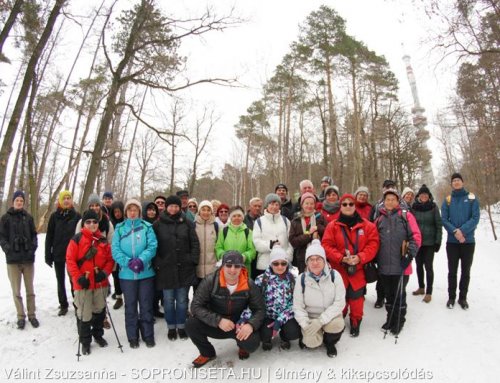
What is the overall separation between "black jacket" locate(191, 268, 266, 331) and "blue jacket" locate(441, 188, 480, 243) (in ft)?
11.0

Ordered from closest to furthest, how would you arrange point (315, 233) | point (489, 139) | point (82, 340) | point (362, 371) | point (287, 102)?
point (362, 371), point (82, 340), point (315, 233), point (489, 139), point (287, 102)

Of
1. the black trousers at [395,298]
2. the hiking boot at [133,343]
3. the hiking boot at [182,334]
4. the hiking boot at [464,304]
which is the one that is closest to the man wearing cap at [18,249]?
the hiking boot at [133,343]

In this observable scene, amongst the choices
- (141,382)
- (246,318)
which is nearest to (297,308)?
(246,318)

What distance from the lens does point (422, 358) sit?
3939 millimetres

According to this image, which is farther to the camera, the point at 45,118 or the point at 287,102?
the point at 287,102

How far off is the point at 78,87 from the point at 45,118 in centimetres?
389

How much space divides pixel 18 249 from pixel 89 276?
4.70 ft

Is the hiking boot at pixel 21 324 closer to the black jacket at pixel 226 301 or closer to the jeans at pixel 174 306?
the jeans at pixel 174 306

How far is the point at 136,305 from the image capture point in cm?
450

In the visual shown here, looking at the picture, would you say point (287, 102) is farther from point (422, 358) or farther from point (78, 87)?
point (422, 358)

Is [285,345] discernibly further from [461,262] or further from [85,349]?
[461,262]

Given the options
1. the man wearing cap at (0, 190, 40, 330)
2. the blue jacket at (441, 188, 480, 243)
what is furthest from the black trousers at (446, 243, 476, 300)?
the man wearing cap at (0, 190, 40, 330)

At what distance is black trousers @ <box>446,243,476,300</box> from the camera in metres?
5.09

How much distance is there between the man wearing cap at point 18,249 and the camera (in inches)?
191
